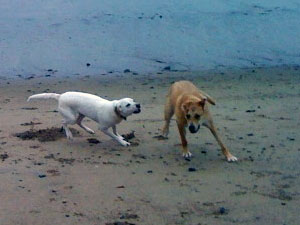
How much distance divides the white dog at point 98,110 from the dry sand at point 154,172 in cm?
19

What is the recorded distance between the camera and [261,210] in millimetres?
6480

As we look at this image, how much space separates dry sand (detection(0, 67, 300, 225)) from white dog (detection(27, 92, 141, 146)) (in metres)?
0.19

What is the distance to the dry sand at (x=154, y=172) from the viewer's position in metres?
6.42

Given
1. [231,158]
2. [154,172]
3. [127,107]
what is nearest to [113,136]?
[127,107]

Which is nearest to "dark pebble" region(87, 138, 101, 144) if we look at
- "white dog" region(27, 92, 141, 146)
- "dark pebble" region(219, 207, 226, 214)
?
"white dog" region(27, 92, 141, 146)

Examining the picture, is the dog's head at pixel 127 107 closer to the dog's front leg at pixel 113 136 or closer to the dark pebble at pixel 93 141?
the dog's front leg at pixel 113 136

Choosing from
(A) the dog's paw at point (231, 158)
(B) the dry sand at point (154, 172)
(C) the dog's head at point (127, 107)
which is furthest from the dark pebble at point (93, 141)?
(A) the dog's paw at point (231, 158)

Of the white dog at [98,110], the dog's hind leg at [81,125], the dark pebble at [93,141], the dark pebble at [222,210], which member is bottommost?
the dark pebble at [93,141]

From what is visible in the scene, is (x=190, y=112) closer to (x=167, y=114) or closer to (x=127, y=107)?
(x=127, y=107)

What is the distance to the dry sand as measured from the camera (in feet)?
21.1

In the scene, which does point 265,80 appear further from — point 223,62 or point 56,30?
point 56,30

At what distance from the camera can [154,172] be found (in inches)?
301

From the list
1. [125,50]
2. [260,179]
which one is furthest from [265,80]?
[260,179]

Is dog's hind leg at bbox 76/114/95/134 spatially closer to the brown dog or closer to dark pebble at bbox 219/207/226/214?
the brown dog
